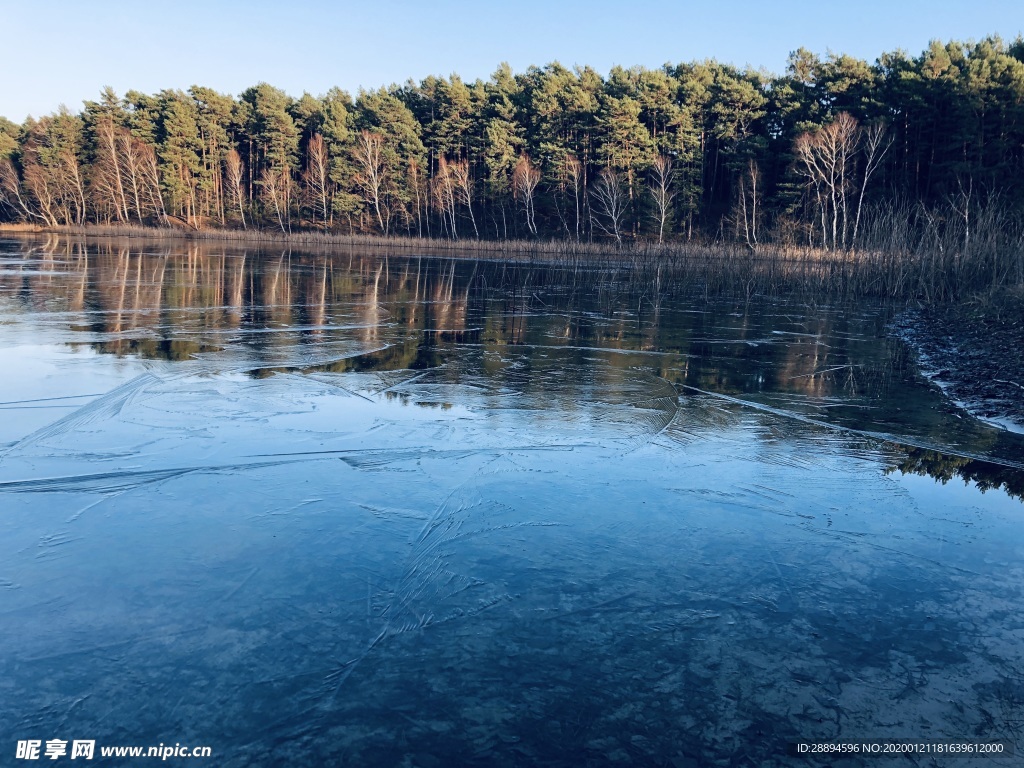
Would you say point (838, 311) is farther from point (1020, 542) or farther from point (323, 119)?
point (323, 119)

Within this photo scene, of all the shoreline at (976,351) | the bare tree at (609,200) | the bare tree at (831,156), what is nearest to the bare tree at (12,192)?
the bare tree at (609,200)

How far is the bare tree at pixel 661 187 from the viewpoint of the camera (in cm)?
4088

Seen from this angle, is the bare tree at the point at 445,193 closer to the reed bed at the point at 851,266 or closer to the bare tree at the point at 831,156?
the reed bed at the point at 851,266

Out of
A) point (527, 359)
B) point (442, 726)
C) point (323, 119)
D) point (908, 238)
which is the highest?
point (323, 119)

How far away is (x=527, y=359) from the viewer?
8.88 metres

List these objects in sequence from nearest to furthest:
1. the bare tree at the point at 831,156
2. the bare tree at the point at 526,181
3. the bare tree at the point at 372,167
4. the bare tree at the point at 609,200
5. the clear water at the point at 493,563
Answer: the clear water at the point at 493,563
the bare tree at the point at 831,156
the bare tree at the point at 609,200
the bare tree at the point at 526,181
the bare tree at the point at 372,167

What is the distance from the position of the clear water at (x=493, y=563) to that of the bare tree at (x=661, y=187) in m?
34.9

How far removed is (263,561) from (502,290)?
49.6ft

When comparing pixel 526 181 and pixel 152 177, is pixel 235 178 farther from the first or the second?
pixel 526 181

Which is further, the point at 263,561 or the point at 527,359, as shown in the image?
the point at 527,359

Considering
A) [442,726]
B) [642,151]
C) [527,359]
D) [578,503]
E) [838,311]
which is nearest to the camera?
[442,726]

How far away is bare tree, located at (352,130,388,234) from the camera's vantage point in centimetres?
5078

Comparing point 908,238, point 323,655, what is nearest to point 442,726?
point 323,655

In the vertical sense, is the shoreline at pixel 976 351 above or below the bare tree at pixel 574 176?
below
